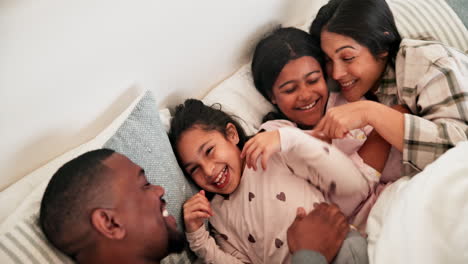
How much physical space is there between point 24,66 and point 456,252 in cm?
93

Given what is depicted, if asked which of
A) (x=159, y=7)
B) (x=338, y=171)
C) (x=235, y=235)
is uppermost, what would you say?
(x=159, y=7)

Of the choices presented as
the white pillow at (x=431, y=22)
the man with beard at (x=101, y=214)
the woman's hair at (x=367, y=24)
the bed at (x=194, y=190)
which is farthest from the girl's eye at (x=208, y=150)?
the white pillow at (x=431, y=22)

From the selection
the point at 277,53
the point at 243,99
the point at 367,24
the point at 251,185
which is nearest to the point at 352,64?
the point at 367,24

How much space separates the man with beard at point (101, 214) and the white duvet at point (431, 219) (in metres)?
0.47

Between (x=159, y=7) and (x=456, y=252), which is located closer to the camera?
(x=456, y=252)

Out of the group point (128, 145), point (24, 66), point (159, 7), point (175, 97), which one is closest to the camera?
point (24, 66)

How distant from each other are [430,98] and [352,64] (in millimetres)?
259

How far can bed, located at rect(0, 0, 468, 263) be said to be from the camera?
695 millimetres

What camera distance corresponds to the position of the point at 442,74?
3.35 ft

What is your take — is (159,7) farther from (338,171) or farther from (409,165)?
(409,165)

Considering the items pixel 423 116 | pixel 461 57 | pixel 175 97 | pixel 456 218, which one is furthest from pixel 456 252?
pixel 175 97

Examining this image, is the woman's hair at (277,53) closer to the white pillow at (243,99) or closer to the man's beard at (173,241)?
the white pillow at (243,99)

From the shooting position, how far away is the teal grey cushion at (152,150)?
94 cm

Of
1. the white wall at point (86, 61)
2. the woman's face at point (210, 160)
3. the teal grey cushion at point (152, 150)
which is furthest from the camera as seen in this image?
the woman's face at point (210, 160)
